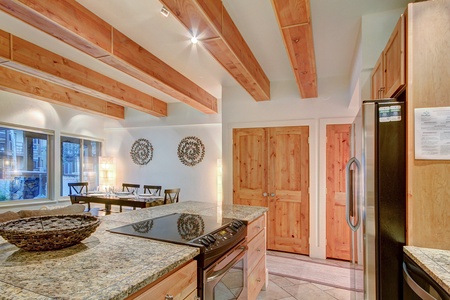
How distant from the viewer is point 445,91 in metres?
1.39

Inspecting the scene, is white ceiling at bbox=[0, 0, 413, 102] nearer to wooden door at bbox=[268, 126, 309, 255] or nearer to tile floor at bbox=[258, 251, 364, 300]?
wooden door at bbox=[268, 126, 309, 255]

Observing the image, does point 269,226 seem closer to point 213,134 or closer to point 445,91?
point 213,134

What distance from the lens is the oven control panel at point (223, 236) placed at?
59.5 inches

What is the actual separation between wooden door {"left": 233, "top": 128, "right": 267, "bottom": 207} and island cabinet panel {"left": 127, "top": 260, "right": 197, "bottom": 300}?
293cm

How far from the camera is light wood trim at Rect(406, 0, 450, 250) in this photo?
1.39 m

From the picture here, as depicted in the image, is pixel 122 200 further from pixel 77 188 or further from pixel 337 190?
pixel 337 190

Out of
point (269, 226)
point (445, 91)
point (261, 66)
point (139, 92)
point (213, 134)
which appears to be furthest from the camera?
point (213, 134)

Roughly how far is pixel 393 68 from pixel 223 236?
157 centimetres

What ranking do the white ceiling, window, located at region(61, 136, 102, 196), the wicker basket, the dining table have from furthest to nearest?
window, located at region(61, 136, 102, 196), the dining table, the white ceiling, the wicker basket

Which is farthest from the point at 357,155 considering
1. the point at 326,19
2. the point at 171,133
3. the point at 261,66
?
the point at 171,133

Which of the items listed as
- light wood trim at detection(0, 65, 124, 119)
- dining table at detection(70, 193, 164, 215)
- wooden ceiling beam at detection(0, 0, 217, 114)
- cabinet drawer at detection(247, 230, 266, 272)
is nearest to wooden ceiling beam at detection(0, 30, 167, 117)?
light wood trim at detection(0, 65, 124, 119)

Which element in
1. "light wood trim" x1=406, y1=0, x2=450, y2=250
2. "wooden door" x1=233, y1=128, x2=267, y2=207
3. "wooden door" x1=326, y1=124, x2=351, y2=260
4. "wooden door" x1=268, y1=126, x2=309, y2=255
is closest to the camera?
"light wood trim" x1=406, y1=0, x2=450, y2=250

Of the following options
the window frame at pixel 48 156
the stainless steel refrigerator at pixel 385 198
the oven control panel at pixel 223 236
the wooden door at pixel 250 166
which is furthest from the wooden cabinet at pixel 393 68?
the window frame at pixel 48 156

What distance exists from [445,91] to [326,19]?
4.49 ft
